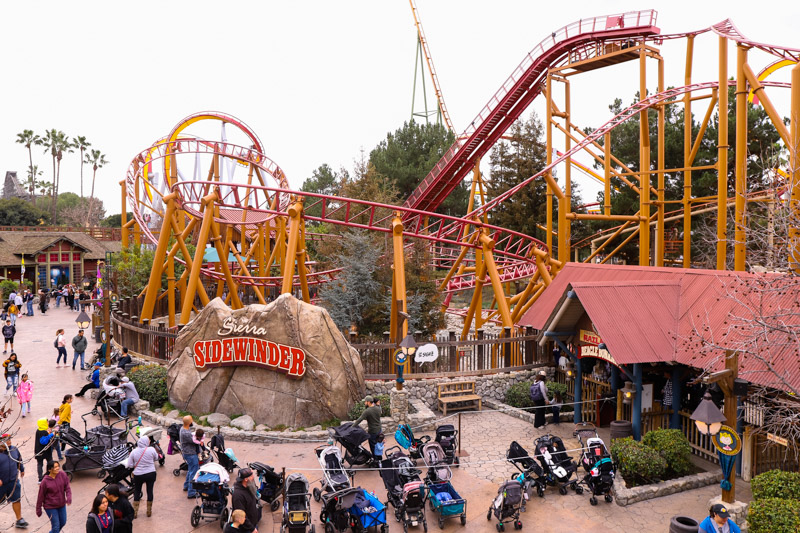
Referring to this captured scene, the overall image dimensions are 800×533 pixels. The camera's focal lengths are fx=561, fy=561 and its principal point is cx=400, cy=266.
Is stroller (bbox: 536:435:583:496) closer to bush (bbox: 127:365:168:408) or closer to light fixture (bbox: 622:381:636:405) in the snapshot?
light fixture (bbox: 622:381:636:405)

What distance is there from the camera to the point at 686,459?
11.2 m

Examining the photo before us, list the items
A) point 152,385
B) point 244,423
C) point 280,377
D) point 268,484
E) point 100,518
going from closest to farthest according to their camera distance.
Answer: point 100,518 < point 268,484 < point 244,423 < point 280,377 < point 152,385

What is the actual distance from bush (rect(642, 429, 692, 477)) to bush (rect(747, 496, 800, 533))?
2.37 metres

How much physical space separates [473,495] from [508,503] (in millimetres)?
1523

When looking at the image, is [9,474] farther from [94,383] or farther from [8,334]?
[8,334]

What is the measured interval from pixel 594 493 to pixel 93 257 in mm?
51666

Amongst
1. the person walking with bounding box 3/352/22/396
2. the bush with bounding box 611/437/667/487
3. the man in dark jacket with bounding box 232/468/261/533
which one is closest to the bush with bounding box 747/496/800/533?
the bush with bounding box 611/437/667/487

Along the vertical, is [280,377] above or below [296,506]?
above

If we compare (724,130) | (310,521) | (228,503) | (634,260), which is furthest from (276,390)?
(634,260)

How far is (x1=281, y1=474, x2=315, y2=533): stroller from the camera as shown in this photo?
8.55m

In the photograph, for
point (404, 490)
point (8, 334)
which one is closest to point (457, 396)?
point (404, 490)

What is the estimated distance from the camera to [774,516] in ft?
26.6

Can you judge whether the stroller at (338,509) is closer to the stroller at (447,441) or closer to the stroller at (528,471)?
the stroller at (447,441)

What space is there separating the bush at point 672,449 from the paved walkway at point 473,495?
0.50 meters
